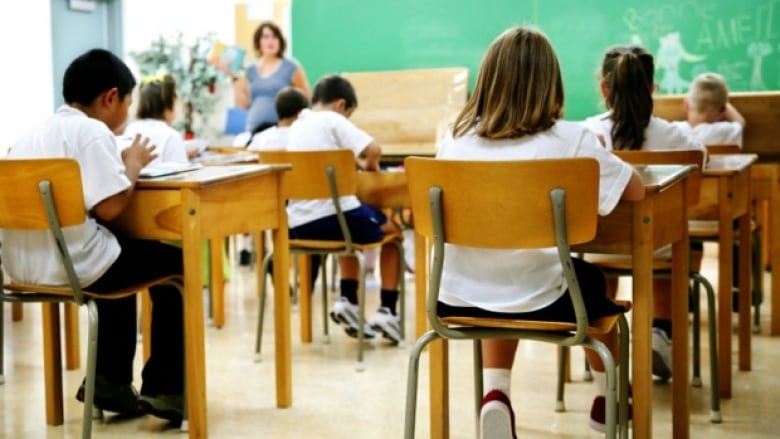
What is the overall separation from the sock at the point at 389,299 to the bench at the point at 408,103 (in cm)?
237

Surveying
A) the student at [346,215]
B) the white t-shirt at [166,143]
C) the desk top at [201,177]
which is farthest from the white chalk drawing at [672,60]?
the desk top at [201,177]

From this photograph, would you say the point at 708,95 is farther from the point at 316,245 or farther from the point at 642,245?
the point at 642,245

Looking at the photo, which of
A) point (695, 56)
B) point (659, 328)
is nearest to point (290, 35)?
point (695, 56)

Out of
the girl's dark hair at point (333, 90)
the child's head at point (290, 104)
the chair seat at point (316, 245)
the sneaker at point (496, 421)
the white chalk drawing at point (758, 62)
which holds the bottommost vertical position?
the sneaker at point (496, 421)

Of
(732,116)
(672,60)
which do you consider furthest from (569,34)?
(732,116)

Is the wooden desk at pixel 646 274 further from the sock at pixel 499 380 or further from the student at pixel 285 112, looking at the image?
the student at pixel 285 112

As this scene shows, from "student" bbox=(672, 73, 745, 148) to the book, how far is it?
13.5 feet

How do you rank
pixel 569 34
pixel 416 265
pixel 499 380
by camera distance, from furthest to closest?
pixel 569 34 < pixel 416 265 < pixel 499 380

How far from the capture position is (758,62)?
6062 mm

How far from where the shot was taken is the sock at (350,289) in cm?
410

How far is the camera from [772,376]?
11.2 ft

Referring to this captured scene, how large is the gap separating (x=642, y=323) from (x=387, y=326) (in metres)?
1.82

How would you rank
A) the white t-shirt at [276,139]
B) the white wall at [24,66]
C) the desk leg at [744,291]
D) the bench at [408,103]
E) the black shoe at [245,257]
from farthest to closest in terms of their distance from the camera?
the white wall at [24,66], the bench at [408,103], the black shoe at [245,257], the white t-shirt at [276,139], the desk leg at [744,291]

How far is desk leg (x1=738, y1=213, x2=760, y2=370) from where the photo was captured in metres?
3.29
